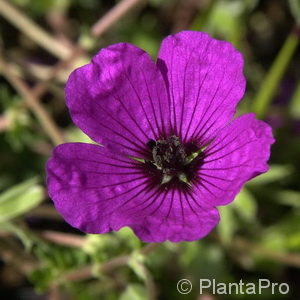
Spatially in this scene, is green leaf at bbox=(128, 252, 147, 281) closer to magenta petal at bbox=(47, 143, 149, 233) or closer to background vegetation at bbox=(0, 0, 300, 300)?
background vegetation at bbox=(0, 0, 300, 300)

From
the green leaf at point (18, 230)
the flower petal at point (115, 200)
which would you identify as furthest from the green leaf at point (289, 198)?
the green leaf at point (18, 230)

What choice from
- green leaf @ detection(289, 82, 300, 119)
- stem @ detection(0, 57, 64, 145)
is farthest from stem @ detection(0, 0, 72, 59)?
green leaf @ detection(289, 82, 300, 119)

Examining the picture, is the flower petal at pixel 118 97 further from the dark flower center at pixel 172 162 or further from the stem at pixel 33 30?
the stem at pixel 33 30

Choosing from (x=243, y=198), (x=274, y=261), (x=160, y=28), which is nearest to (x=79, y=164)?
(x=243, y=198)

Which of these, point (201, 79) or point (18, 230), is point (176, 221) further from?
point (18, 230)

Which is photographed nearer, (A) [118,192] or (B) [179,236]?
→ (B) [179,236]

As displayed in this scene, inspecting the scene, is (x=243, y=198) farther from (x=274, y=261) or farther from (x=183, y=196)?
(x=183, y=196)

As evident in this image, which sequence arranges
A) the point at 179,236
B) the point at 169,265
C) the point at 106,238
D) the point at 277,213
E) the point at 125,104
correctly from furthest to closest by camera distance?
the point at 277,213
the point at 169,265
the point at 106,238
the point at 125,104
the point at 179,236

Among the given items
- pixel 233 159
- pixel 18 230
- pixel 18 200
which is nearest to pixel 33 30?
pixel 18 200
